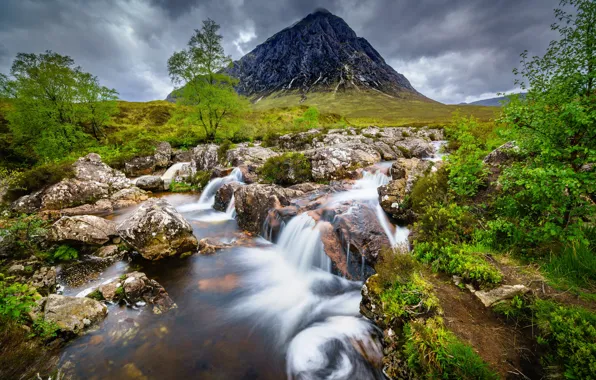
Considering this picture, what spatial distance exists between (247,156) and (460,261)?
19361 millimetres

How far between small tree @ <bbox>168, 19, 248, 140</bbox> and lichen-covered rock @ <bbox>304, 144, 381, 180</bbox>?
544 inches

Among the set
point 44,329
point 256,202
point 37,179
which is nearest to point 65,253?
point 44,329

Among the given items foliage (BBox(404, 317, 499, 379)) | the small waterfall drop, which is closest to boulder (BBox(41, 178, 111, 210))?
the small waterfall drop

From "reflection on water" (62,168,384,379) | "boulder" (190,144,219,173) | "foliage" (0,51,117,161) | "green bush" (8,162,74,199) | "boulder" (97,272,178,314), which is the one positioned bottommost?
"reflection on water" (62,168,384,379)

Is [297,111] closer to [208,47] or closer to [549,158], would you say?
[208,47]

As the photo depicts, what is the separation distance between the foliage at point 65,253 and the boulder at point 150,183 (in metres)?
11.6

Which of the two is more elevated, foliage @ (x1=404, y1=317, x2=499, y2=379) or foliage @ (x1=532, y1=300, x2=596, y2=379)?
foliage @ (x1=532, y1=300, x2=596, y2=379)

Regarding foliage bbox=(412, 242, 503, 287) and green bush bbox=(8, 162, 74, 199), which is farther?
green bush bbox=(8, 162, 74, 199)

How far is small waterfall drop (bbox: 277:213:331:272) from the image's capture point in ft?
29.9

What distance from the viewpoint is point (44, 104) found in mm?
21297

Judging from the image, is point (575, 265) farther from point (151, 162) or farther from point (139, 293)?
point (151, 162)

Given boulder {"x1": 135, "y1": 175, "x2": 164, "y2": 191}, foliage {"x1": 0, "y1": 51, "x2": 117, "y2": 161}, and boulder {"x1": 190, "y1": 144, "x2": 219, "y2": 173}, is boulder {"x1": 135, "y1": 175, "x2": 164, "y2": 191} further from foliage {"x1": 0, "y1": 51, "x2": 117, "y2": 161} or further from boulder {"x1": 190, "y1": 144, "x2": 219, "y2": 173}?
foliage {"x1": 0, "y1": 51, "x2": 117, "y2": 161}

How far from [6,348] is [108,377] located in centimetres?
200

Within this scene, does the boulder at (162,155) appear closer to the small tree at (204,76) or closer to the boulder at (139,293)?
the small tree at (204,76)
